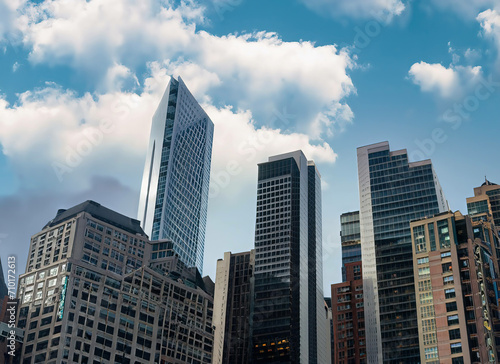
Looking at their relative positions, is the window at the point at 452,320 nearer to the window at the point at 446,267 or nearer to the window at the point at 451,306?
the window at the point at 451,306

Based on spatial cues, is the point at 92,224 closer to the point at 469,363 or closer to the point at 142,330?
the point at 142,330

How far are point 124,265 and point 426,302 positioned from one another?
91.7 meters

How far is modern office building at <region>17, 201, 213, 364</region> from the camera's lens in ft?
505

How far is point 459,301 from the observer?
185500 mm

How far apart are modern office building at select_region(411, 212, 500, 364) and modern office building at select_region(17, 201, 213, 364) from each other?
65.5m

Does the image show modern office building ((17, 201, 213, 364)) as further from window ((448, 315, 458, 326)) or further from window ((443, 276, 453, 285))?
window ((443, 276, 453, 285))

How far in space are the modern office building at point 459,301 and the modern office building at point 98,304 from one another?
6554 centimetres

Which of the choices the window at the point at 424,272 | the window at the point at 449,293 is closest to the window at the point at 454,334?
the window at the point at 449,293

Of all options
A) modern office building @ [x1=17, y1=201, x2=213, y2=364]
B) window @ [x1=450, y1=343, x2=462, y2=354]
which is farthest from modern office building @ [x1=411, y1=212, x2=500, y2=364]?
modern office building @ [x1=17, y1=201, x2=213, y2=364]

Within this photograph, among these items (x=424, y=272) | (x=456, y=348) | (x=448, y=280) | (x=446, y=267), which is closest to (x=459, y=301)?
(x=448, y=280)

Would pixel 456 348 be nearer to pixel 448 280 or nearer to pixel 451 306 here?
pixel 451 306

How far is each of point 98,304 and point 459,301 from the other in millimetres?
100632

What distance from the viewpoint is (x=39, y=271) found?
172 metres

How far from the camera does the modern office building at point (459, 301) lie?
17800cm
